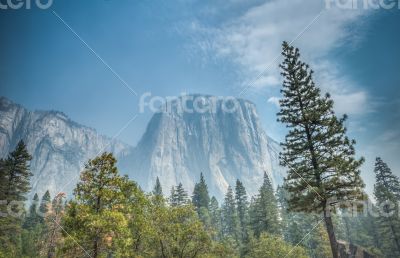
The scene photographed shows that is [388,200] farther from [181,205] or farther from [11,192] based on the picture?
[11,192]

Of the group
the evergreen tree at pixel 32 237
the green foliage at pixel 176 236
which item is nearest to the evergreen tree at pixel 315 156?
the green foliage at pixel 176 236

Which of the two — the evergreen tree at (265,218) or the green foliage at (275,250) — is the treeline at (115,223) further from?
the evergreen tree at (265,218)

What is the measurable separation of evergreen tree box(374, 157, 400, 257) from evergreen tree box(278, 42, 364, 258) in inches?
1510

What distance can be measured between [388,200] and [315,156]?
40.1 m

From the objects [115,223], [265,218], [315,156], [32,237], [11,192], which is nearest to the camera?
[115,223]

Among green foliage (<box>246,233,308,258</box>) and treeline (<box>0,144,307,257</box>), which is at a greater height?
treeline (<box>0,144,307,257</box>)

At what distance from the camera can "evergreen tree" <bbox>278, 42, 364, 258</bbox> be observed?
23.7 meters

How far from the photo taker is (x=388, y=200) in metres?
53.9

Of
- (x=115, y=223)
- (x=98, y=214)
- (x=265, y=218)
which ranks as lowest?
(x=115, y=223)

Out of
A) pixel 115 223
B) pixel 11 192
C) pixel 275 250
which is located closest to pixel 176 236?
pixel 115 223

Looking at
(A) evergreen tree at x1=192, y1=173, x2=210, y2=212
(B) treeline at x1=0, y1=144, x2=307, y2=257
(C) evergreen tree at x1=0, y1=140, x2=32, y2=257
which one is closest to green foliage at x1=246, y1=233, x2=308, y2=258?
(B) treeline at x1=0, y1=144, x2=307, y2=257

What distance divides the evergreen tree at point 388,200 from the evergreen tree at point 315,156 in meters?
38.3

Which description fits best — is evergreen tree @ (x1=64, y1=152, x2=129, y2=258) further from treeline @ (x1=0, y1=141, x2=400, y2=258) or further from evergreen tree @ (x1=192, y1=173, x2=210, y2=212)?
evergreen tree @ (x1=192, y1=173, x2=210, y2=212)

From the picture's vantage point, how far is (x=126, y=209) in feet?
64.3
